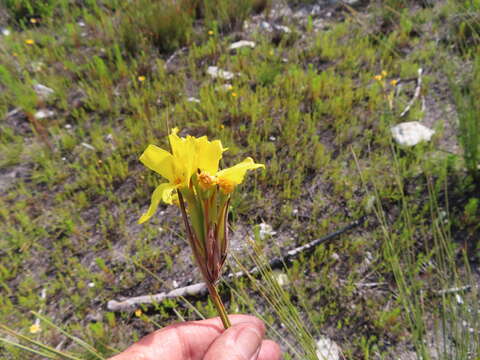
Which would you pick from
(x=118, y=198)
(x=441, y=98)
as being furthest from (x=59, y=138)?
(x=441, y=98)

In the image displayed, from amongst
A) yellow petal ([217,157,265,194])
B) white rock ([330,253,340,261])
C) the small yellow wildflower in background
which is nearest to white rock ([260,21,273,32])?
white rock ([330,253,340,261])

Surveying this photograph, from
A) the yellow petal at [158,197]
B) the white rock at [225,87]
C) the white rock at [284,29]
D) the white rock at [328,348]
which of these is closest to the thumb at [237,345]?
the yellow petal at [158,197]

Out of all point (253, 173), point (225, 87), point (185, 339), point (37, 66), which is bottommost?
point (253, 173)

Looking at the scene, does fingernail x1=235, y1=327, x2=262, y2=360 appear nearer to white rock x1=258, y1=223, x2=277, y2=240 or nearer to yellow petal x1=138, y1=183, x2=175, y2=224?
yellow petal x1=138, y1=183, x2=175, y2=224

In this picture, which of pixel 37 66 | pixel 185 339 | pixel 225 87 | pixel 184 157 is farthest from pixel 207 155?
pixel 37 66

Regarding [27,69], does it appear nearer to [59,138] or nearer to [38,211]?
[59,138]

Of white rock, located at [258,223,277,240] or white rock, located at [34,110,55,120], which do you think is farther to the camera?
white rock, located at [34,110,55,120]

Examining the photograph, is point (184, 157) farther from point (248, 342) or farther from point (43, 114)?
point (43, 114)
